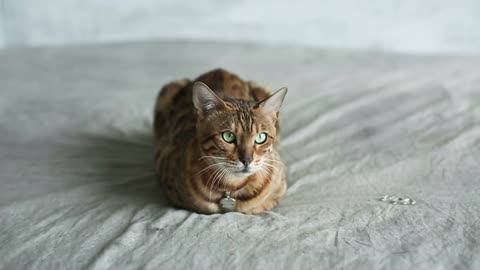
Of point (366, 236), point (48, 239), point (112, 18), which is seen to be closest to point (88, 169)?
point (48, 239)

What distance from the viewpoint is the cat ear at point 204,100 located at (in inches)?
65.9

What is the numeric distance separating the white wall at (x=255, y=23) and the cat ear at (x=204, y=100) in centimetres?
223

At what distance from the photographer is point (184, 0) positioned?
380 cm

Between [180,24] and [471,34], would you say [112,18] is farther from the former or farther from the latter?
[471,34]

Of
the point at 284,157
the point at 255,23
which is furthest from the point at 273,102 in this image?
the point at 255,23

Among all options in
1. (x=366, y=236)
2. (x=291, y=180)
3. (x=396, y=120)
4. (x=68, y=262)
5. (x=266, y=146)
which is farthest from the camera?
(x=396, y=120)

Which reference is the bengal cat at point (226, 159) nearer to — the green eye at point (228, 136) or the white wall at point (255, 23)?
the green eye at point (228, 136)

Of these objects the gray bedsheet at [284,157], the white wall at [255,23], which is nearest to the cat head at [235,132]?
the gray bedsheet at [284,157]

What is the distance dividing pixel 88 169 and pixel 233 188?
614mm

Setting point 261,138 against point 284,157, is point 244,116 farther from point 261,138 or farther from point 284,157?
point 284,157

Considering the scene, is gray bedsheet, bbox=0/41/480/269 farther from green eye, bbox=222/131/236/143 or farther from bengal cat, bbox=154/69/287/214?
green eye, bbox=222/131/236/143

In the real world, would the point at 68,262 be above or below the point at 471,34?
below

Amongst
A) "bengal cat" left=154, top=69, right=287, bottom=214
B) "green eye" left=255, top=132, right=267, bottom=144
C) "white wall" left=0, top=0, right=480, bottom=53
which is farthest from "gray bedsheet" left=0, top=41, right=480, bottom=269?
"white wall" left=0, top=0, right=480, bottom=53

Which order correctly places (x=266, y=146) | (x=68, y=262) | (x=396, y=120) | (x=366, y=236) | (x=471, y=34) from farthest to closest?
(x=471, y=34), (x=396, y=120), (x=266, y=146), (x=366, y=236), (x=68, y=262)
